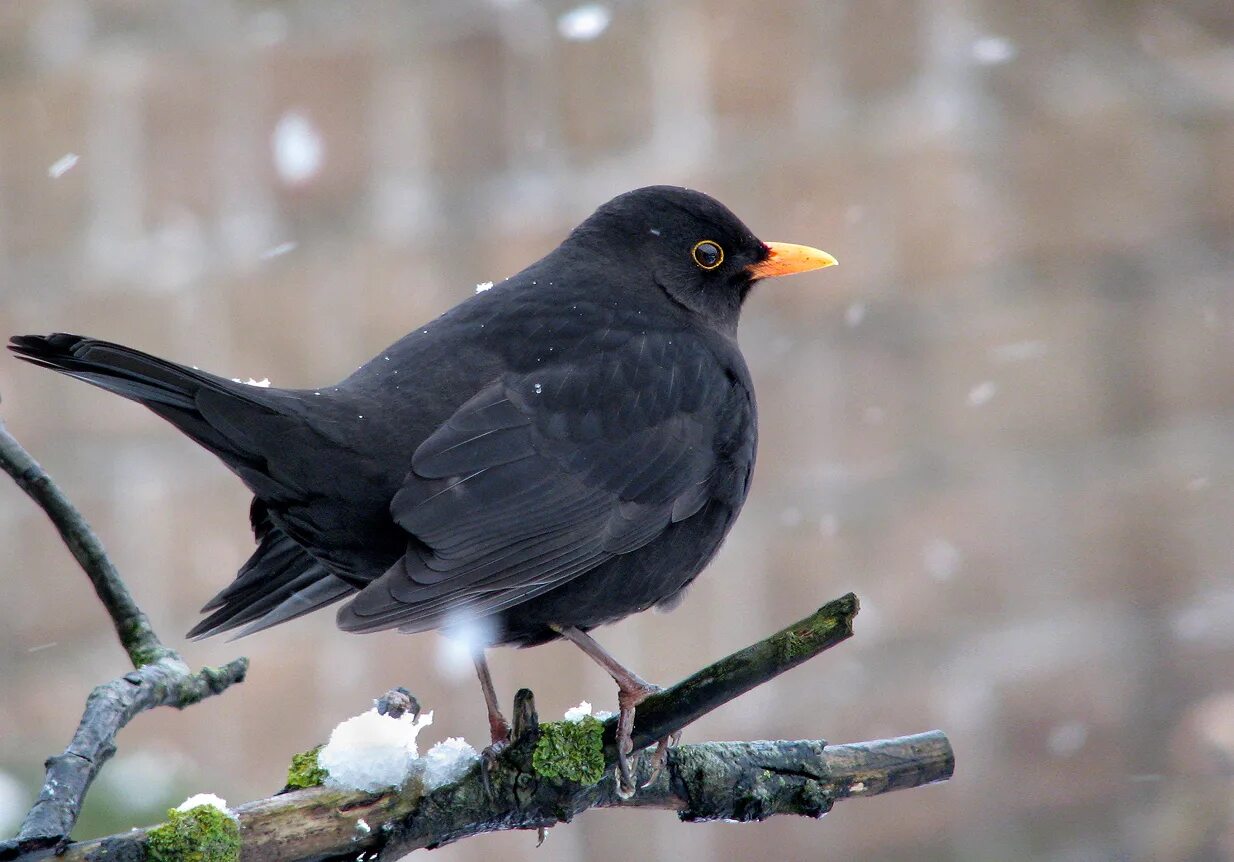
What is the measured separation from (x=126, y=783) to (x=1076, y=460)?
13.8ft

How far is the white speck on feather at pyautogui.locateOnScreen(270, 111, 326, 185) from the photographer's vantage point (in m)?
6.22

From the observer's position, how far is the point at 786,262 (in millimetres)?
3721

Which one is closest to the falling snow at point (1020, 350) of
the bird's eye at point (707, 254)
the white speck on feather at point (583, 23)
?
the white speck on feather at point (583, 23)

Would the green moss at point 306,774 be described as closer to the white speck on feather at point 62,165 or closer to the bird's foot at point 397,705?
the bird's foot at point 397,705

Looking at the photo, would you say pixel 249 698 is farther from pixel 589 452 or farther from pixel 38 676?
pixel 589 452

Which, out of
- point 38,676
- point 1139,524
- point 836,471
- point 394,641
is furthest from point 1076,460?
point 38,676

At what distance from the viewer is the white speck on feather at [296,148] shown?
622 centimetres

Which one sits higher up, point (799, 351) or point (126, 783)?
point (799, 351)

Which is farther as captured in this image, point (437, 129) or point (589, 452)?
point (437, 129)

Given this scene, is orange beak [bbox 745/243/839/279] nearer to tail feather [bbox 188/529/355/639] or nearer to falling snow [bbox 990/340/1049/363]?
tail feather [bbox 188/529/355/639]

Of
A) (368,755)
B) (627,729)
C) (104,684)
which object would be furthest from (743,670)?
(104,684)

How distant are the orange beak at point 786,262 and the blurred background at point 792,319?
234cm

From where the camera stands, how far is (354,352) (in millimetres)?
6207

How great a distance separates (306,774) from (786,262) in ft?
6.43
